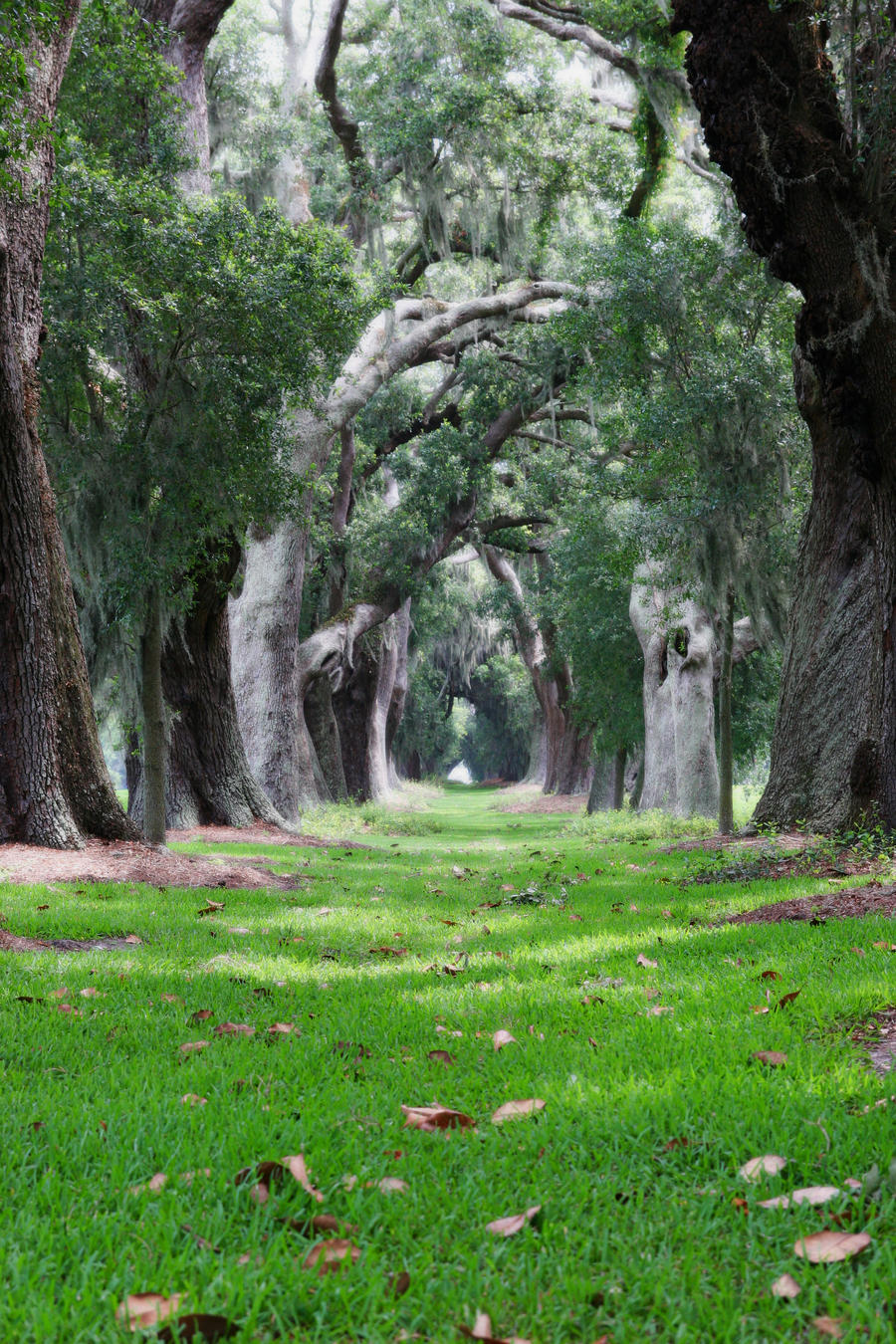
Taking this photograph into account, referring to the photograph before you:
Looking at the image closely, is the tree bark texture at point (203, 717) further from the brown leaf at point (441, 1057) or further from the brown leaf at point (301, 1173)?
the brown leaf at point (301, 1173)

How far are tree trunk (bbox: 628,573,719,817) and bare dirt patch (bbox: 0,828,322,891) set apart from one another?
9.03 meters

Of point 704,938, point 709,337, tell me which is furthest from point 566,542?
point 704,938

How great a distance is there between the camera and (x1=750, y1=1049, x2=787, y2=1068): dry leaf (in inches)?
107

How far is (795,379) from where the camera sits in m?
9.28

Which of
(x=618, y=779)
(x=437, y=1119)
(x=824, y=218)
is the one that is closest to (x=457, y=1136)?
(x=437, y=1119)

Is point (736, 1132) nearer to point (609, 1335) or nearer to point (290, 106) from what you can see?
point (609, 1335)

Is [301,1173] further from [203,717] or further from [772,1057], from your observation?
[203,717]

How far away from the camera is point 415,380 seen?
22375 millimetres

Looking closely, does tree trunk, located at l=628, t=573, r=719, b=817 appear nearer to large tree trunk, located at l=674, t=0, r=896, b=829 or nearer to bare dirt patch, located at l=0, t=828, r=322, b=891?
large tree trunk, located at l=674, t=0, r=896, b=829

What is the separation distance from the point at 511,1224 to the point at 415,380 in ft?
72.5

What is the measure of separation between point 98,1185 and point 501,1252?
36.5 inches

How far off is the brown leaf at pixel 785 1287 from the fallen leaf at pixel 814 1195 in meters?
0.28

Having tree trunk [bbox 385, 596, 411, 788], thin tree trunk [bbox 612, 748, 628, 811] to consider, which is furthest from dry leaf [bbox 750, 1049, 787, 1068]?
tree trunk [bbox 385, 596, 411, 788]

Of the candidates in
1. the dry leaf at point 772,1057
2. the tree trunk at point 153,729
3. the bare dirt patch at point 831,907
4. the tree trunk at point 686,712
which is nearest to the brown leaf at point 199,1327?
the dry leaf at point 772,1057
